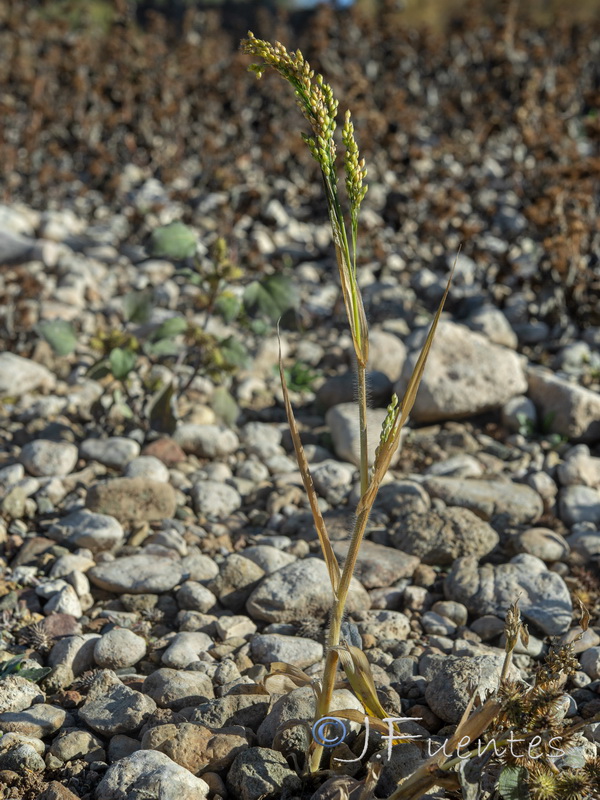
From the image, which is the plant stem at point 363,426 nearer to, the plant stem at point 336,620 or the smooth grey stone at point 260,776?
the plant stem at point 336,620

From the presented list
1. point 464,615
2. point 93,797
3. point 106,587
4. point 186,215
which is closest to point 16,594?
point 106,587

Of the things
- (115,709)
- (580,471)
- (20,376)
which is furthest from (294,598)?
(20,376)

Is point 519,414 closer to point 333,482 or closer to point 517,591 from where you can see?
point 333,482

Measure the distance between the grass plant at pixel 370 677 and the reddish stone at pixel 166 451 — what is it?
80.2 inches

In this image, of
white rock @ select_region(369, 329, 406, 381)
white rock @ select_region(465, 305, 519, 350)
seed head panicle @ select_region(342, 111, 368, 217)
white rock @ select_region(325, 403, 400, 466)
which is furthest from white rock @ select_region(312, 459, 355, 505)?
seed head panicle @ select_region(342, 111, 368, 217)

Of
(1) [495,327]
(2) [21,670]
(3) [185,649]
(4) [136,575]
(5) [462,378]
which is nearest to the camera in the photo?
(2) [21,670]

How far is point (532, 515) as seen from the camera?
3689mm

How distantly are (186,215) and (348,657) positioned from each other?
16.9ft

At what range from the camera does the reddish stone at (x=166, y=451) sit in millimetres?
4020

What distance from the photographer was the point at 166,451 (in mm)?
4043

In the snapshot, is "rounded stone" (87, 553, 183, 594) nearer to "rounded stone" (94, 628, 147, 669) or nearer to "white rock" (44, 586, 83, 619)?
"white rock" (44, 586, 83, 619)

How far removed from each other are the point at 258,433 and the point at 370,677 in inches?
92.5

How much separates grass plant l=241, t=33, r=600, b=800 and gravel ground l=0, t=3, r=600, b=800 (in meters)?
0.27

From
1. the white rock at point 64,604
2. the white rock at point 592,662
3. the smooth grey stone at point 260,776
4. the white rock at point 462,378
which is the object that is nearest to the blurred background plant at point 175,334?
the white rock at point 462,378
